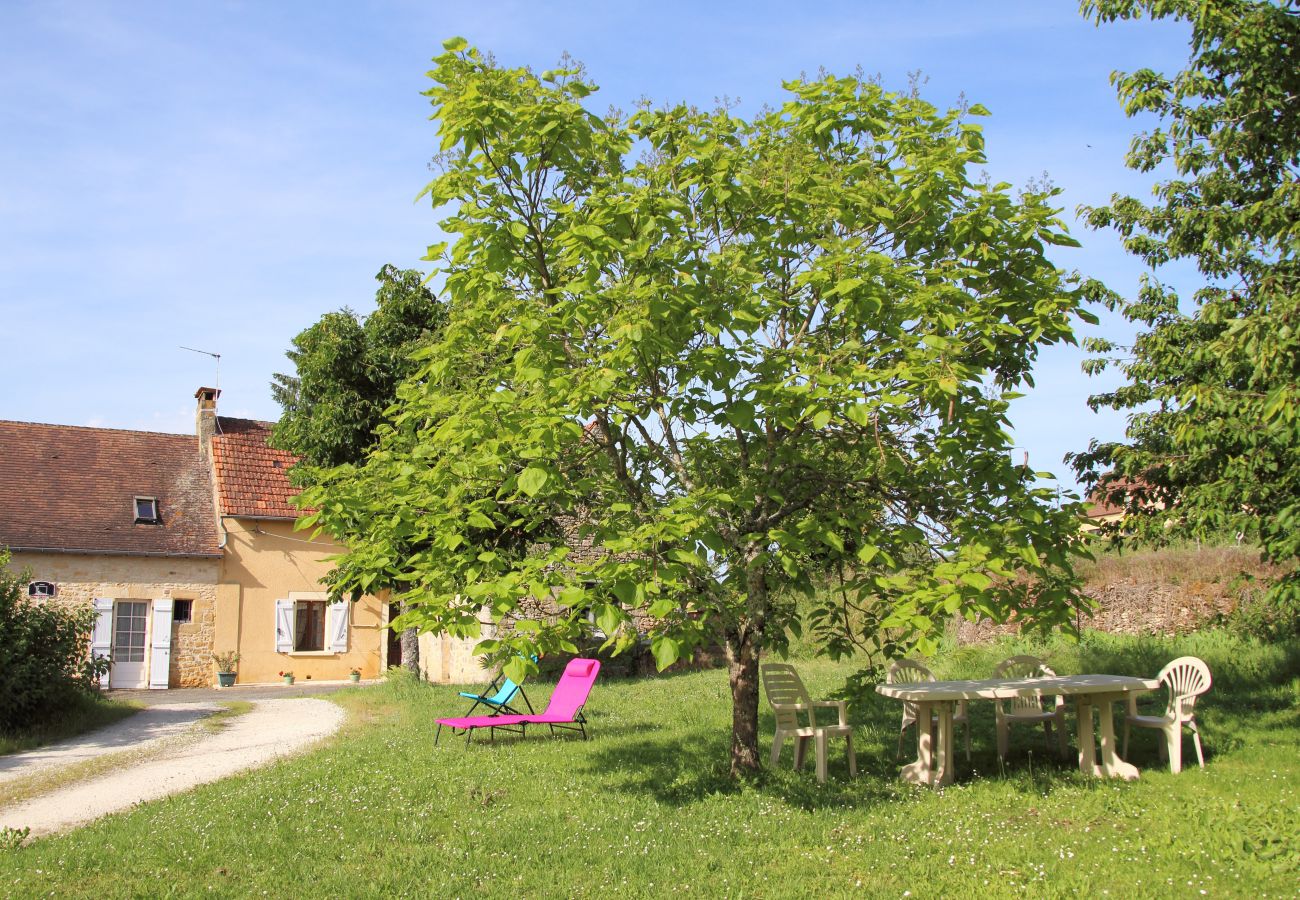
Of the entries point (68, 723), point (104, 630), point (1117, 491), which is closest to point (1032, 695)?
point (1117, 491)

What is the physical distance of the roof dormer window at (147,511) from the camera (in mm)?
20562

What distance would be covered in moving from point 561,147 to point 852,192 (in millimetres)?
1930

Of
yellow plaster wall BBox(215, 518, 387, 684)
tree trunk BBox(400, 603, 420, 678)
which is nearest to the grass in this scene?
tree trunk BBox(400, 603, 420, 678)

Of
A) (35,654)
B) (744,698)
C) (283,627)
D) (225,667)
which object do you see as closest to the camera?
(744,698)

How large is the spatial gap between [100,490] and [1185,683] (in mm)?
20802

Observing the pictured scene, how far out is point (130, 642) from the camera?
19.5 metres

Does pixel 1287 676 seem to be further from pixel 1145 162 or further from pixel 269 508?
pixel 269 508

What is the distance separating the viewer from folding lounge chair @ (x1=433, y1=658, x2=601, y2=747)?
33.8 feet

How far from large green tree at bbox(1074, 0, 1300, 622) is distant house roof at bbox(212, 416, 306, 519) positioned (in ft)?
55.7

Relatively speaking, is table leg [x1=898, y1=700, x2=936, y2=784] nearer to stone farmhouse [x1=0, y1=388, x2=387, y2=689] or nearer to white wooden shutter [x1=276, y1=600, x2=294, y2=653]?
stone farmhouse [x1=0, y1=388, x2=387, y2=689]

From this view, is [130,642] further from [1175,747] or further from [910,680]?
[1175,747]

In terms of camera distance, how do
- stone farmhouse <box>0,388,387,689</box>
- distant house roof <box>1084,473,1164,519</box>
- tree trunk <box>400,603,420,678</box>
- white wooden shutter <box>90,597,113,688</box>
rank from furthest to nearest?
1. stone farmhouse <box>0,388,387,689</box>
2. tree trunk <box>400,603,420,678</box>
3. white wooden shutter <box>90,597,113,688</box>
4. distant house roof <box>1084,473,1164,519</box>

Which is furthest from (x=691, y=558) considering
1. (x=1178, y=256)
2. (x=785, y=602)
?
(x=1178, y=256)

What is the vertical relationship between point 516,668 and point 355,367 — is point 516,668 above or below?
below
